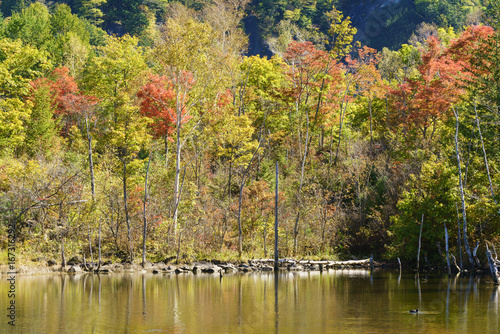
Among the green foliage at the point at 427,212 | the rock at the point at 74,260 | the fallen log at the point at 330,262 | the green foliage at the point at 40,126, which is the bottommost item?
the fallen log at the point at 330,262

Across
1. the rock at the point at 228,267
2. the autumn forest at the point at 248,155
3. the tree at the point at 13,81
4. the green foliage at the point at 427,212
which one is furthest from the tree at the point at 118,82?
the green foliage at the point at 427,212

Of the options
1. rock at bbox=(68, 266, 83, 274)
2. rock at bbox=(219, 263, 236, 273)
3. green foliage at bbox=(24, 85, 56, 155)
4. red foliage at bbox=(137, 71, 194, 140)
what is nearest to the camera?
rock at bbox=(68, 266, 83, 274)

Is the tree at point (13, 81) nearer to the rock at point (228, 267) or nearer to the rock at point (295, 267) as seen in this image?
the rock at point (228, 267)

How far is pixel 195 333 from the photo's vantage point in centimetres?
1322

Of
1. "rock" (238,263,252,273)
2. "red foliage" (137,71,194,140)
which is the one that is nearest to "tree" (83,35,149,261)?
"red foliage" (137,71,194,140)

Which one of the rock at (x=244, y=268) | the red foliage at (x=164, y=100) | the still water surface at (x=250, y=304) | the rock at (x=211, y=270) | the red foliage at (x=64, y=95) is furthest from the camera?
the red foliage at (x=64, y=95)

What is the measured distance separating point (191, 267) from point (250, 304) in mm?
11783

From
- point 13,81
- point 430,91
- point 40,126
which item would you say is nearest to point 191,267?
point 13,81

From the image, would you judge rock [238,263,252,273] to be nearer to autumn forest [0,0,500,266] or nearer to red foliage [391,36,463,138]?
autumn forest [0,0,500,266]

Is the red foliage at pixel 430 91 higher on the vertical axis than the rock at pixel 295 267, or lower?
higher

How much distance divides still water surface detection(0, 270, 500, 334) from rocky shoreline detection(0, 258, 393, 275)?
1.58 meters

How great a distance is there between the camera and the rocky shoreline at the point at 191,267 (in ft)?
87.2

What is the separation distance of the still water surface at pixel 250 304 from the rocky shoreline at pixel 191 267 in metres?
1.58

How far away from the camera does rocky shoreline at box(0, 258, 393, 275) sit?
26.6 meters
